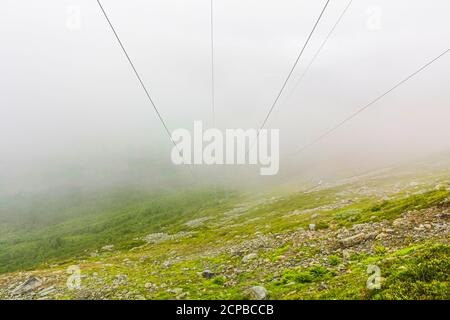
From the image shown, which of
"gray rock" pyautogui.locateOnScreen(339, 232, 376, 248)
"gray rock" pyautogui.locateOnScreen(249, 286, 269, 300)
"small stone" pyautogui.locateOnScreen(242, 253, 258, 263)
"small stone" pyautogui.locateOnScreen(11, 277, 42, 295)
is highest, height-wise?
"gray rock" pyautogui.locateOnScreen(339, 232, 376, 248)

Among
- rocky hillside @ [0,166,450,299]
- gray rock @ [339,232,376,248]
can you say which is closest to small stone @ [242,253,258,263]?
rocky hillside @ [0,166,450,299]

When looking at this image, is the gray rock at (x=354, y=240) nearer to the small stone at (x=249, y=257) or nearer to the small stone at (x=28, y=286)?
the small stone at (x=249, y=257)

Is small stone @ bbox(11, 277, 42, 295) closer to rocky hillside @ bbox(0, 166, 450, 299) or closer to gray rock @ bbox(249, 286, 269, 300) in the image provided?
rocky hillside @ bbox(0, 166, 450, 299)

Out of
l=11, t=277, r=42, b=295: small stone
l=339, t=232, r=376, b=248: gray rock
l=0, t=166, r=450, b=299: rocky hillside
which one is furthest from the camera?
l=11, t=277, r=42, b=295: small stone

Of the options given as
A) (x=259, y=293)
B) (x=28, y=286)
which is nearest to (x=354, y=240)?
(x=259, y=293)

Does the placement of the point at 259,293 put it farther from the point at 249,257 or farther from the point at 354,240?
the point at 354,240

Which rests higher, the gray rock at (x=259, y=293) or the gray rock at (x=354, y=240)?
the gray rock at (x=354, y=240)

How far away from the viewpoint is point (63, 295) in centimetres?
1748

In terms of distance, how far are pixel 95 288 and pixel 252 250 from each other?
1127 centimetres

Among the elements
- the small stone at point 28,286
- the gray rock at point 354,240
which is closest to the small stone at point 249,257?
the gray rock at point 354,240
